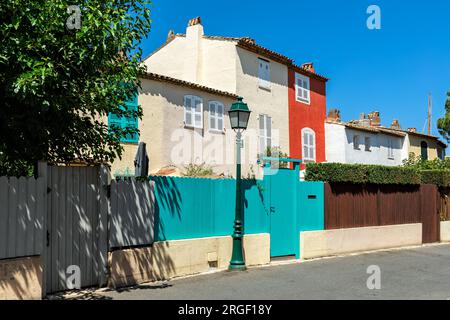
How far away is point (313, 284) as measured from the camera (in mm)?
10180

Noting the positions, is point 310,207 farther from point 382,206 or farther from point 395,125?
point 395,125

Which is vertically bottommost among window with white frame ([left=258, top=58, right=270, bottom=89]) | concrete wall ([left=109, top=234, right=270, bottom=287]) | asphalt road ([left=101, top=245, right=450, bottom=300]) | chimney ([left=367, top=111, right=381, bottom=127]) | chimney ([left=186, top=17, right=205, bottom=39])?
asphalt road ([left=101, top=245, right=450, bottom=300])

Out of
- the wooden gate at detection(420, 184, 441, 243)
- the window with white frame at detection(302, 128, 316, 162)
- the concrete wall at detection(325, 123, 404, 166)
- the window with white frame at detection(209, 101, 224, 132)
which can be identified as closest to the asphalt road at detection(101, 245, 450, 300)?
the wooden gate at detection(420, 184, 441, 243)

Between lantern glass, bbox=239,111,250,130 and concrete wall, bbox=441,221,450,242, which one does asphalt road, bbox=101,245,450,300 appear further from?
concrete wall, bbox=441,221,450,242

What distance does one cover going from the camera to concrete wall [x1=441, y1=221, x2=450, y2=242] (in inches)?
809

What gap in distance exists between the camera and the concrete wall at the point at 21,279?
7.42m

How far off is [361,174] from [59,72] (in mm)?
11395

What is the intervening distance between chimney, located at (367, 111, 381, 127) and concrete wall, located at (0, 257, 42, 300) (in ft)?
104

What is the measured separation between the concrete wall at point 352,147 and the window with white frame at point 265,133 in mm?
6065

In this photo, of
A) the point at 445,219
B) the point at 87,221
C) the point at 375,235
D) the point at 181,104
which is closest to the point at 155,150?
the point at 181,104

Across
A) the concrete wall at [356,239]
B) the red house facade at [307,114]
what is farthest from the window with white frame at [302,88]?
the concrete wall at [356,239]

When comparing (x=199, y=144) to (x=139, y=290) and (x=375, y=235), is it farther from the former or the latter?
(x=139, y=290)

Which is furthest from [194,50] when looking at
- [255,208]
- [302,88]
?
[255,208]

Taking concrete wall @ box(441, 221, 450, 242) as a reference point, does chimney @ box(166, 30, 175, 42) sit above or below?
above
